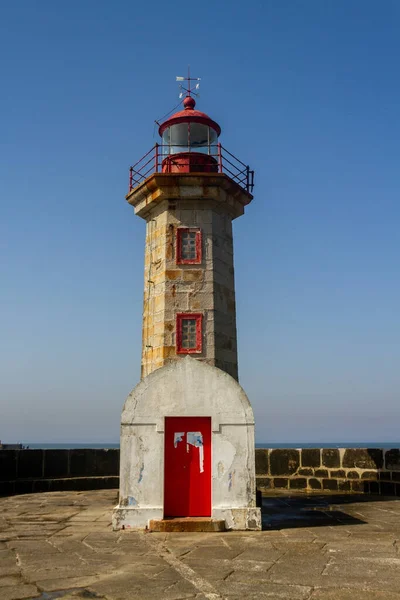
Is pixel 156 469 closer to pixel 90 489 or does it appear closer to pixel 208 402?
pixel 208 402

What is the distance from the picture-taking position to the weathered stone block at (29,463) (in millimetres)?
16734

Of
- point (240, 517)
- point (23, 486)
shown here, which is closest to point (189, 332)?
point (240, 517)

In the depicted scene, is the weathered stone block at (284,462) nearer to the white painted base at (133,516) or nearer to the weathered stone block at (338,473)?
the weathered stone block at (338,473)

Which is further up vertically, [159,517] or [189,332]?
[189,332]

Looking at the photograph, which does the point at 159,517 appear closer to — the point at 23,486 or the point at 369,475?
the point at 369,475

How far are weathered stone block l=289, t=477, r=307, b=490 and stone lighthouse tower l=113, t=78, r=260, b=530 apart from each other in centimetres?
468

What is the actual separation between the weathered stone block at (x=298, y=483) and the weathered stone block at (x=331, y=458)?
2.56ft

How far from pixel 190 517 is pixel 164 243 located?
23.0 ft

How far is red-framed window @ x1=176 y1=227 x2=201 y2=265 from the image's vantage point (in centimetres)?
1430

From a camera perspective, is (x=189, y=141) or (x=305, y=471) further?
(x=305, y=471)

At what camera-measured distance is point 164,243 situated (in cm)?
1451

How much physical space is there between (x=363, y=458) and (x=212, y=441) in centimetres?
733

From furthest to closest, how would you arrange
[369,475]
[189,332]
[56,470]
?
[56,470] < [369,475] < [189,332]

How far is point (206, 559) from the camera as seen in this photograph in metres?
7.29
